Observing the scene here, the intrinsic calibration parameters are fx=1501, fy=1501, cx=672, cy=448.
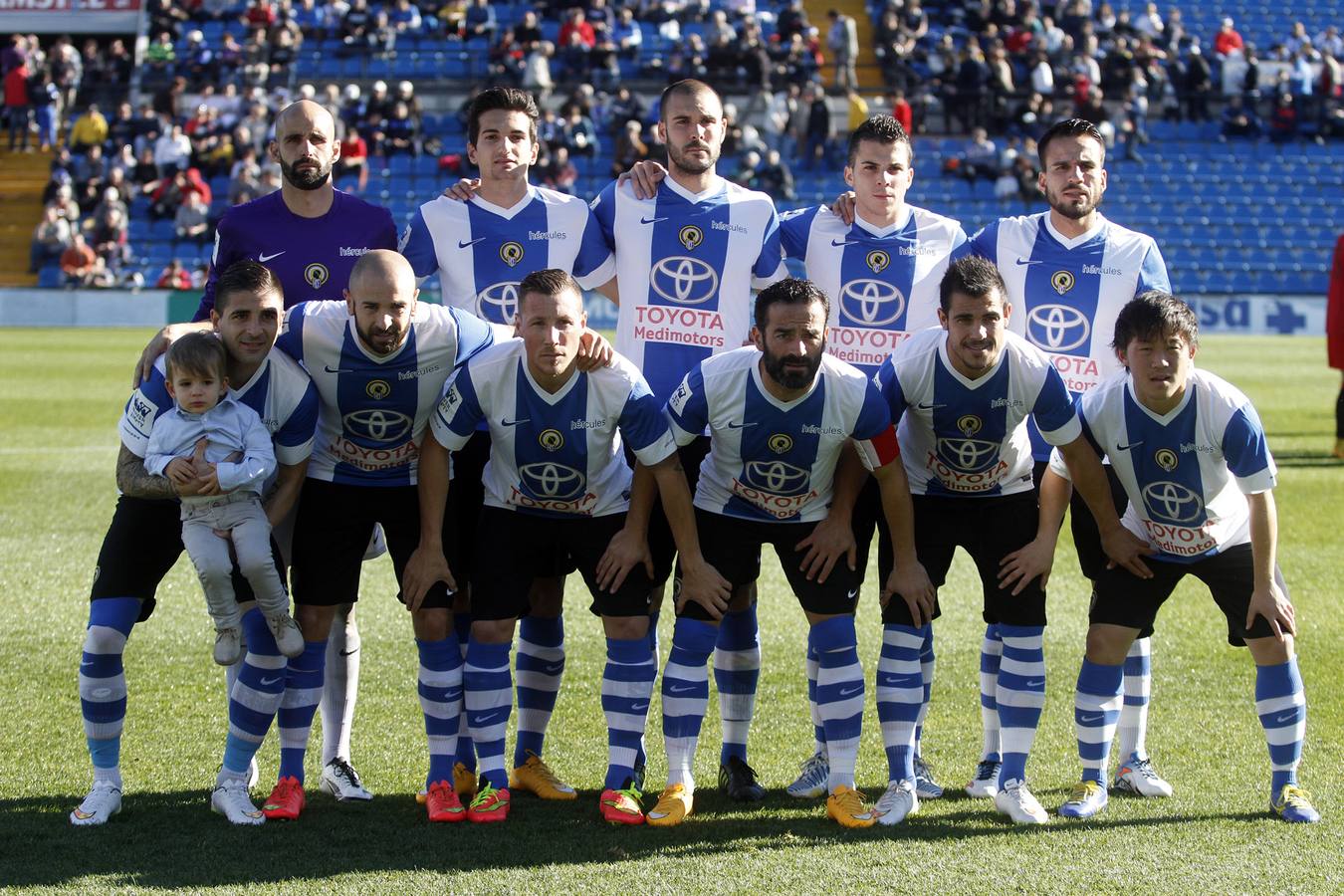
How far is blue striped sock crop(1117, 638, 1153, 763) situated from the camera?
16.7 feet

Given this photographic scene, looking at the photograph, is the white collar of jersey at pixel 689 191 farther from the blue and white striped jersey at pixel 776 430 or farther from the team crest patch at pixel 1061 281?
the team crest patch at pixel 1061 281

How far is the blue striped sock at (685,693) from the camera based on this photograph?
4.77 m

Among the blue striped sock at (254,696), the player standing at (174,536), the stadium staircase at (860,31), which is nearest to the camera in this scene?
the player standing at (174,536)

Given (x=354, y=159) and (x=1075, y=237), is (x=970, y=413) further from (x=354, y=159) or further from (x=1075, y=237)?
(x=354, y=159)

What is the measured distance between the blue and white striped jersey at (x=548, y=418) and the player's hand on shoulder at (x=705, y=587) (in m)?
0.37

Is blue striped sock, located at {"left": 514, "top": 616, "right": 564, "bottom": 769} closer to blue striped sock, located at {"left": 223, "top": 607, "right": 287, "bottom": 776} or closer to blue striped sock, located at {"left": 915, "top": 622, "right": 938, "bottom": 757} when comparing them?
blue striped sock, located at {"left": 223, "top": 607, "right": 287, "bottom": 776}

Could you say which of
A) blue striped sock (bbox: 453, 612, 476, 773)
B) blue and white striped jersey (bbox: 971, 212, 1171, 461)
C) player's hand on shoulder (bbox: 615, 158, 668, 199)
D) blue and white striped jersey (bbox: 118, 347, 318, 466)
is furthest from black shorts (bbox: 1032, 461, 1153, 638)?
blue and white striped jersey (bbox: 118, 347, 318, 466)

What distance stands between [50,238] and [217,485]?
23.1m

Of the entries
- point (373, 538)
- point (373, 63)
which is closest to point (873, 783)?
point (373, 538)

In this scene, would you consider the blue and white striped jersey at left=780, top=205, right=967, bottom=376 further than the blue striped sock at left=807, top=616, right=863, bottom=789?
Yes

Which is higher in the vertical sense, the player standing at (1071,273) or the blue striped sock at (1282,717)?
the player standing at (1071,273)

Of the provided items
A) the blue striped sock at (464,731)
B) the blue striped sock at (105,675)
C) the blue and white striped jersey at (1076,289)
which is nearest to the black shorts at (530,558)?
the blue striped sock at (464,731)

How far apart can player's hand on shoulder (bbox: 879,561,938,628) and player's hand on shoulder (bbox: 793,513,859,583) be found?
149 millimetres

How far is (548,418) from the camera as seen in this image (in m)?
4.76
